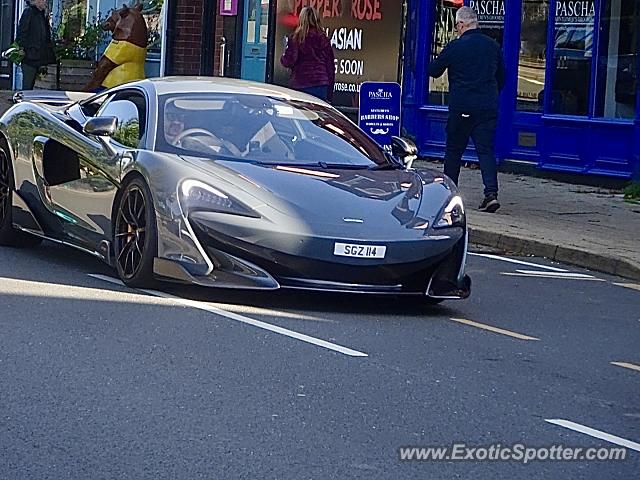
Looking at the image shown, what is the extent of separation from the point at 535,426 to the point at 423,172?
3613mm

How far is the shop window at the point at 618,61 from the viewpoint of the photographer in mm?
15828

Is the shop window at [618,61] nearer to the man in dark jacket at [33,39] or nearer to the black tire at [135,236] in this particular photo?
the man in dark jacket at [33,39]

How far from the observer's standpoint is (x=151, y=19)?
24.3 m

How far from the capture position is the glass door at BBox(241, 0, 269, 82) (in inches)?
870

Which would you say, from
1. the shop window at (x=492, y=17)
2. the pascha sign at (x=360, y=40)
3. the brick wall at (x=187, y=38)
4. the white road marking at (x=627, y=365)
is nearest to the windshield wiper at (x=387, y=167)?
the white road marking at (x=627, y=365)

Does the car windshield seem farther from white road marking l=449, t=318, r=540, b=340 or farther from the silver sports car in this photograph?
white road marking l=449, t=318, r=540, b=340

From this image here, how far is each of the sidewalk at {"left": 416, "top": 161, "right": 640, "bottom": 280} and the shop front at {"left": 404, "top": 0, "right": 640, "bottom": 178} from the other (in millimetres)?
460

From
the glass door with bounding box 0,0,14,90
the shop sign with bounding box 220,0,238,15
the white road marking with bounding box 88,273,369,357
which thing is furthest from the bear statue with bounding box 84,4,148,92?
the white road marking with bounding box 88,273,369,357

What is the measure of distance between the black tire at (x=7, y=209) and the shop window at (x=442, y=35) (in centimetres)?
884

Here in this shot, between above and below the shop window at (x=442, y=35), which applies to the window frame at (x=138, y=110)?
below

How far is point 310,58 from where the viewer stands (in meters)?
15.2

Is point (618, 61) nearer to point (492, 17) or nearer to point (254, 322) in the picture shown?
point (492, 17)

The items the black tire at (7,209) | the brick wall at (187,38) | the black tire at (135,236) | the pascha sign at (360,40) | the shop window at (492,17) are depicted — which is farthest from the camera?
the brick wall at (187,38)

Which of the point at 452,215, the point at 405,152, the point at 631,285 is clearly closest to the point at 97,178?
the point at 405,152
